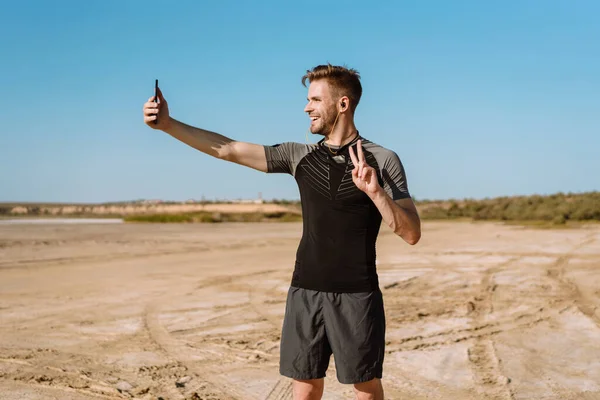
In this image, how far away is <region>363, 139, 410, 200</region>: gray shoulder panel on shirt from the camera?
2943mm

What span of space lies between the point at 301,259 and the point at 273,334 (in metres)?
4.00

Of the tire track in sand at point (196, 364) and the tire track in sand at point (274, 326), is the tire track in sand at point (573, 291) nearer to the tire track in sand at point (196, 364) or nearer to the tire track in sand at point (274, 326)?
the tire track in sand at point (274, 326)

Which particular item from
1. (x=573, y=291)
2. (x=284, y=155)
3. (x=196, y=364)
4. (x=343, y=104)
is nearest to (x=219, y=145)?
(x=284, y=155)

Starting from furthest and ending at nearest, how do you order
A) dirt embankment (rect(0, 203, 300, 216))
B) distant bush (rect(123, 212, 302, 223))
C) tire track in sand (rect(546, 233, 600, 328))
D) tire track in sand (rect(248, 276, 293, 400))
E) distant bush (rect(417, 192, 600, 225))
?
dirt embankment (rect(0, 203, 300, 216)) < distant bush (rect(123, 212, 302, 223)) < distant bush (rect(417, 192, 600, 225)) < tire track in sand (rect(546, 233, 600, 328)) < tire track in sand (rect(248, 276, 293, 400))

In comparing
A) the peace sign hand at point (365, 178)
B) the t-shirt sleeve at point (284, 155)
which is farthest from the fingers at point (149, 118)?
the peace sign hand at point (365, 178)

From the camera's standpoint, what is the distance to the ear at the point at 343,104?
3.01 meters

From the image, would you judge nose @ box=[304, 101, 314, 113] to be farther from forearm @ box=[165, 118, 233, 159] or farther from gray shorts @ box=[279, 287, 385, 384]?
gray shorts @ box=[279, 287, 385, 384]

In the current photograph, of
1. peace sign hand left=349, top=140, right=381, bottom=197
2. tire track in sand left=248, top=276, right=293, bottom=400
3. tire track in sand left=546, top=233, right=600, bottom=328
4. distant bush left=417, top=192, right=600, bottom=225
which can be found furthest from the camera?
distant bush left=417, top=192, right=600, bottom=225

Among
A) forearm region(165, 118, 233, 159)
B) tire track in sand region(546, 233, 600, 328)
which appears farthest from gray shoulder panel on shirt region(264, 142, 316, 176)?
tire track in sand region(546, 233, 600, 328)

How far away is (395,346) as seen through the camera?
6.38 m

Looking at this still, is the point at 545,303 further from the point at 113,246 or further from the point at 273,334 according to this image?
the point at 113,246

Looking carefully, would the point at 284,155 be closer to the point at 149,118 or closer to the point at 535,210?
the point at 149,118

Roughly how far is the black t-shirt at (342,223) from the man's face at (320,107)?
134mm

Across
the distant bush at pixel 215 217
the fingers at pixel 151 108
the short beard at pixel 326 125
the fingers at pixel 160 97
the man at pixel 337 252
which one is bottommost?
the distant bush at pixel 215 217
